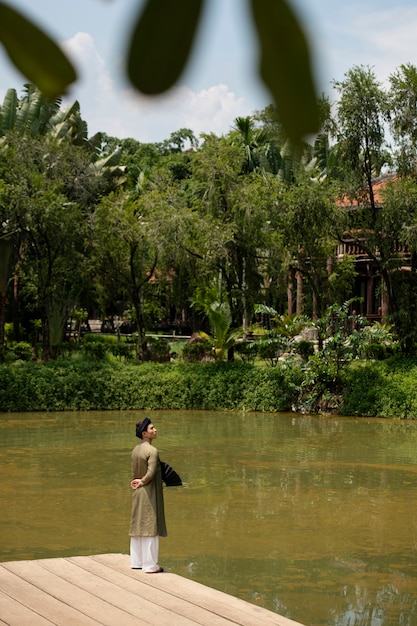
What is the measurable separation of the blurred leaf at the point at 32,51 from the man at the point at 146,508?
5.66m

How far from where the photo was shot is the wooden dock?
4559 mm

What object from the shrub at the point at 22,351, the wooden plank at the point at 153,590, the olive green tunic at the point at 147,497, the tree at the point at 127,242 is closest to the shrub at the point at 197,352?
the tree at the point at 127,242

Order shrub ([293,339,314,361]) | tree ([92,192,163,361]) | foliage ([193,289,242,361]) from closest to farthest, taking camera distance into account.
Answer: shrub ([293,339,314,361]), foliage ([193,289,242,361]), tree ([92,192,163,361])

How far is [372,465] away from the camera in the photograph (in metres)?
12.7

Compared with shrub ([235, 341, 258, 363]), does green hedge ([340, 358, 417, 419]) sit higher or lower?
lower

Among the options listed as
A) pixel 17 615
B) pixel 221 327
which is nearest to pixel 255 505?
pixel 17 615

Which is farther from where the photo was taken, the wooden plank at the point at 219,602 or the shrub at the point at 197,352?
the shrub at the point at 197,352

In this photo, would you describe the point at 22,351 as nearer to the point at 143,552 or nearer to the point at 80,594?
the point at 143,552

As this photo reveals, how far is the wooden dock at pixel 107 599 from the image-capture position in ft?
15.0

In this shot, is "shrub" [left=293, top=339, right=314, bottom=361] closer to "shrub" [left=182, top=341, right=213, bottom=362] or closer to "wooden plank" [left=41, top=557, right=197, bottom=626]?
"shrub" [left=182, top=341, right=213, bottom=362]

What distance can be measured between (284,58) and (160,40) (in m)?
0.05

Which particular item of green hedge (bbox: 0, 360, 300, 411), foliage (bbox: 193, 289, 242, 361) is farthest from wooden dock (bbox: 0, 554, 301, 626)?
foliage (bbox: 193, 289, 242, 361)

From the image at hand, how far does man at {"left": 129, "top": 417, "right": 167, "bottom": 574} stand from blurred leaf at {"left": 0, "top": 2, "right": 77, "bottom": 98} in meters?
5.66

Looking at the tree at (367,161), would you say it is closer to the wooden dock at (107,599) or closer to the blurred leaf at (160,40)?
the wooden dock at (107,599)
